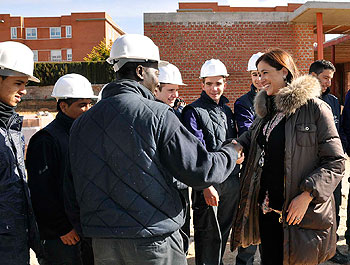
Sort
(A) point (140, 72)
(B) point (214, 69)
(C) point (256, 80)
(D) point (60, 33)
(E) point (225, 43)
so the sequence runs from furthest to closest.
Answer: (D) point (60, 33), (E) point (225, 43), (C) point (256, 80), (B) point (214, 69), (A) point (140, 72)

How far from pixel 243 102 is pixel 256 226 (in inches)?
61.9

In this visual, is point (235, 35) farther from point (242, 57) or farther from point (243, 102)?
point (243, 102)

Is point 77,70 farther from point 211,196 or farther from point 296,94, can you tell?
point 296,94

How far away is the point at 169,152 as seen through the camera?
1989 millimetres

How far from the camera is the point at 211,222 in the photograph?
153 inches

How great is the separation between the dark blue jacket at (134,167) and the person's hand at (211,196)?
4.81 feet

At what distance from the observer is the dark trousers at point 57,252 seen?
2844 mm

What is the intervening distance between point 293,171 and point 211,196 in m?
1.08

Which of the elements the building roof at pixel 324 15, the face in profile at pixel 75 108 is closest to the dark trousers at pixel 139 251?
the face in profile at pixel 75 108

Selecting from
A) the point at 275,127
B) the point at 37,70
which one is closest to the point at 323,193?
the point at 275,127

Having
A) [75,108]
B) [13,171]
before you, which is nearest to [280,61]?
[75,108]

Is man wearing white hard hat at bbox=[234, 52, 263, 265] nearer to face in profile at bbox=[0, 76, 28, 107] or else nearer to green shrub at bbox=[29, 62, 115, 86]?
face in profile at bbox=[0, 76, 28, 107]

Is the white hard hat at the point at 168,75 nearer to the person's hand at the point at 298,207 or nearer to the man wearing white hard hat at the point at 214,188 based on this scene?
the man wearing white hard hat at the point at 214,188

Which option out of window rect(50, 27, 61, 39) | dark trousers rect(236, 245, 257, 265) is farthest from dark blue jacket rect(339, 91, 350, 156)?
window rect(50, 27, 61, 39)
